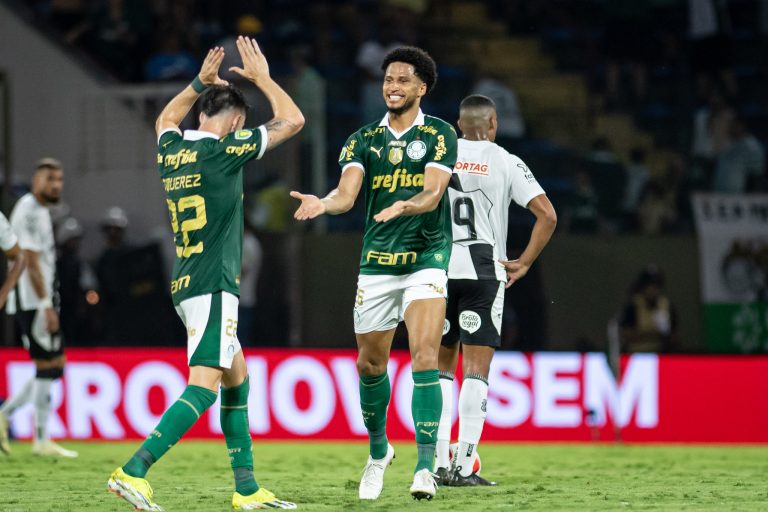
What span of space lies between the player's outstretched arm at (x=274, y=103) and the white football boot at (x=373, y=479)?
1.76 metres

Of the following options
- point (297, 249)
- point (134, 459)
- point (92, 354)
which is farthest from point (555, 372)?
point (134, 459)

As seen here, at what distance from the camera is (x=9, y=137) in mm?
13078

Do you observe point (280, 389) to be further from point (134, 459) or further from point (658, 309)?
point (134, 459)

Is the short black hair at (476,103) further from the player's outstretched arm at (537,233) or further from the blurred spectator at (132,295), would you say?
the blurred spectator at (132,295)

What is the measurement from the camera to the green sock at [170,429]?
591 cm

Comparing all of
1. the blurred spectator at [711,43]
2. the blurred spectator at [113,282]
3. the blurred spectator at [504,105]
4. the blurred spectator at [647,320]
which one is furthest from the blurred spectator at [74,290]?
the blurred spectator at [711,43]

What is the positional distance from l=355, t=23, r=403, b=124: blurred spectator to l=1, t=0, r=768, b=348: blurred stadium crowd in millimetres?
20

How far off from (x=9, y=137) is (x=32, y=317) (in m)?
3.62

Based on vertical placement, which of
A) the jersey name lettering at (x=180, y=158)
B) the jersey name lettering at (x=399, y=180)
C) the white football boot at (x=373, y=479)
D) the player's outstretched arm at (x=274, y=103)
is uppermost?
the player's outstretched arm at (x=274, y=103)

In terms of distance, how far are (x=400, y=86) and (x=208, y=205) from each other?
4.01 feet

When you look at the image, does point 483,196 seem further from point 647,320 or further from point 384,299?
point 647,320

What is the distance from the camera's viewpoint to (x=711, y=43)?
1583 centimetres

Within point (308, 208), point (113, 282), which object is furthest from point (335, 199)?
point (113, 282)

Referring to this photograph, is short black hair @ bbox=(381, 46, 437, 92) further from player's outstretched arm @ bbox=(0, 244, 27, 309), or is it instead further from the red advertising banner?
the red advertising banner
